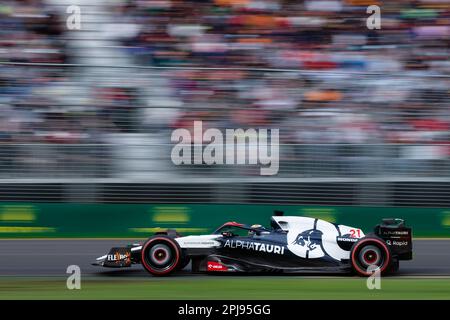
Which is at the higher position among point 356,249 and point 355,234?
point 355,234

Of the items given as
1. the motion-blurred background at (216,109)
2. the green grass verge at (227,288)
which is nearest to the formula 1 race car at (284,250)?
the green grass verge at (227,288)

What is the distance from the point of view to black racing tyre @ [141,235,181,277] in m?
9.02

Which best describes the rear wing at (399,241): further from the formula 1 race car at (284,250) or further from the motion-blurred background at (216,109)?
the motion-blurred background at (216,109)

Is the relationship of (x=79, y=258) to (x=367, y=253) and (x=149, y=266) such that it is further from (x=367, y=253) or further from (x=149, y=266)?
(x=367, y=253)

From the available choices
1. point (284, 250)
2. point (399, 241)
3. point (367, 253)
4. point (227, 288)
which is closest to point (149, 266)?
point (227, 288)

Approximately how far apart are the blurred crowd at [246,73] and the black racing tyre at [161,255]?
11.9 feet

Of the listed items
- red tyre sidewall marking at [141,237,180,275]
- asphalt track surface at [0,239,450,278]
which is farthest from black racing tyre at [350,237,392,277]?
red tyre sidewall marking at [141,237,180,275]

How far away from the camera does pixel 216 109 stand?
41.1 feet

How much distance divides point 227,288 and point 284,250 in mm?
960

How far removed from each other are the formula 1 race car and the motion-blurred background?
328 centimetres

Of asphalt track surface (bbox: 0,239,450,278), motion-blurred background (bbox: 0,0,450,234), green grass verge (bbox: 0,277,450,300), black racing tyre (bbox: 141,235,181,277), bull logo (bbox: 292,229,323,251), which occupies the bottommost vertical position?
green grass verge (bbox: 0,277,450,300)

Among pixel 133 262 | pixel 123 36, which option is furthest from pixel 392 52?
pixel 133 262

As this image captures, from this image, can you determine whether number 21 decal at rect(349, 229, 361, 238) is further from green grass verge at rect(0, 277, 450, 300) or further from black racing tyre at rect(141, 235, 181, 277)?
A: black racing tyre at rect(141, 235, 181, 277)
